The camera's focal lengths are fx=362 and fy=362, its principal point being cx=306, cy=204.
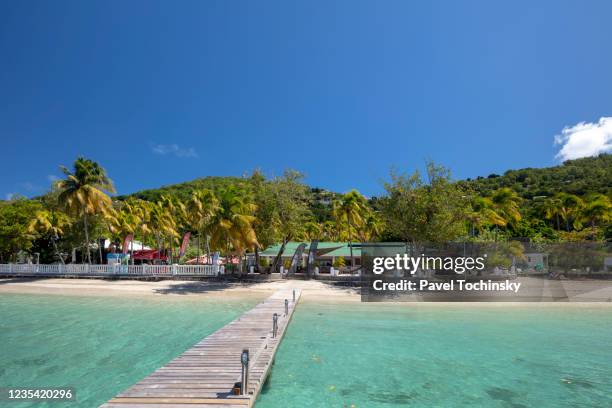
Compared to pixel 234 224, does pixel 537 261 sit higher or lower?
lower

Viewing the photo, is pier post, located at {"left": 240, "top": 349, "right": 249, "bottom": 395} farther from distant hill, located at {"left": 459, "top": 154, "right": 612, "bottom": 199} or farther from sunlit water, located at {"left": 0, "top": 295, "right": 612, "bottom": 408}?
distant hill, located at {"left": 459, "top": 154, "right": 612, "bottom": 199}

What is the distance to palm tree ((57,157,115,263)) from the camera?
3362cm

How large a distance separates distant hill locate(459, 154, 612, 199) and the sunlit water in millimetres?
56327

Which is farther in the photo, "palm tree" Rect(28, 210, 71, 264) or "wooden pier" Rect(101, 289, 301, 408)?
"palm tree" Rect(28, 210, 71, 264)

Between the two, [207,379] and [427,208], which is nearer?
[207,379]

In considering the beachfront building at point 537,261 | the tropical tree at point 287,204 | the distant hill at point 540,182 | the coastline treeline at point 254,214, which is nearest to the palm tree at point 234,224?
the coastline treeline at point 254,214

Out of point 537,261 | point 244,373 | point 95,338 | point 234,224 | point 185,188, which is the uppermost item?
point 185,188

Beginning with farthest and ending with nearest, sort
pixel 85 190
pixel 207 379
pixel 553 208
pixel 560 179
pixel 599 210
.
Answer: pixel 560 179 < pixel 553 208 < pixel 599 210 < pixel 85 190 < pixel 207 379

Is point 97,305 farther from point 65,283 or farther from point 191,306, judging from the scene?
point 65,283

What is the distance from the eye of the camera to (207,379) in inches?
286

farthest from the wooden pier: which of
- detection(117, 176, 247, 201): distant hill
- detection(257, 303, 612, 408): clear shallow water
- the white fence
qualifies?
detection(117, 176, 247, 201): distant hill

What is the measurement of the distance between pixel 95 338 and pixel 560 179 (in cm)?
10601

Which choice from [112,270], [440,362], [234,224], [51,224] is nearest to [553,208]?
[234,224]

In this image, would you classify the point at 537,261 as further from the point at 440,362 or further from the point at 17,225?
the point at 17,225
